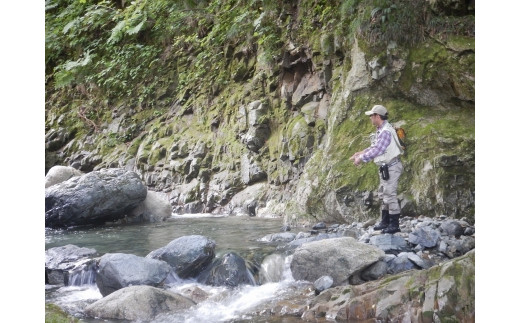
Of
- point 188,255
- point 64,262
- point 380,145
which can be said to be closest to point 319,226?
point 380,145

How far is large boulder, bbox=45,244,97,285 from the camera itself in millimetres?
5512

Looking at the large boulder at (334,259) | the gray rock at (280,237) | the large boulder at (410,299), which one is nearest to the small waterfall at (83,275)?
the large boulder at (334,259)

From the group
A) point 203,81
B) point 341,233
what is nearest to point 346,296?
point 341,233

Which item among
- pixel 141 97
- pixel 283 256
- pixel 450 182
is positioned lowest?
pixel 283 256

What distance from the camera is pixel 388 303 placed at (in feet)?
12.2

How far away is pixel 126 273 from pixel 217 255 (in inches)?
51.4

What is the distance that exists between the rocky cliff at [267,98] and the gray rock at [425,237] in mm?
1323

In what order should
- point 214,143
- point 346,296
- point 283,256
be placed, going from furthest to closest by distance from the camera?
point 214,143 → point 283,256 → point 346,296

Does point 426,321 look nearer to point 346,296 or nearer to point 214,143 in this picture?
point 346,296

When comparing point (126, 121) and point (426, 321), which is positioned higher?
point (126, 121)

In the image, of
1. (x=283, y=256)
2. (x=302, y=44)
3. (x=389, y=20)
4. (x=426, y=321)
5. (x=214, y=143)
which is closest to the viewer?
(x=426, y=321)

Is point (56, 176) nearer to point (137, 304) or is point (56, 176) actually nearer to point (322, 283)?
point (137, 304)

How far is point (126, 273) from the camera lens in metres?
4.95

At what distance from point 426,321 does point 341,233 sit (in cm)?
340
